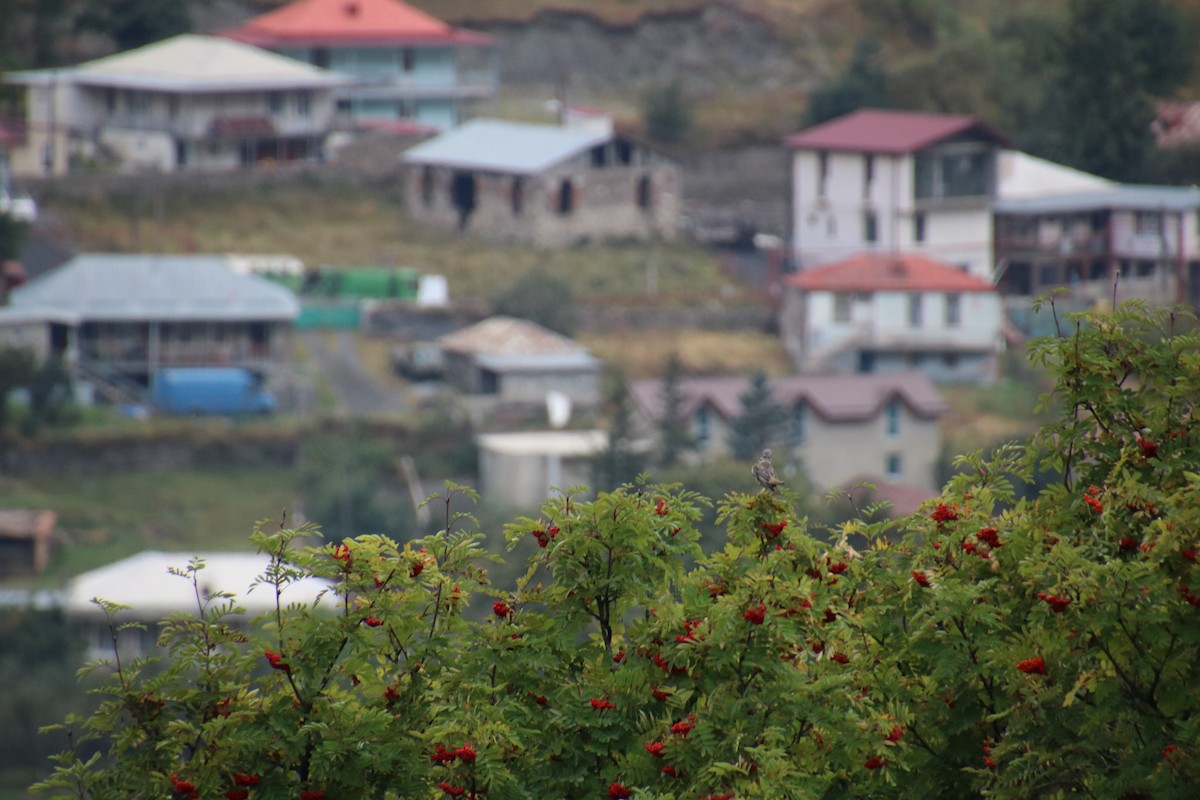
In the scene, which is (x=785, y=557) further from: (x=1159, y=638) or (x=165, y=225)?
(x=165, y=225)

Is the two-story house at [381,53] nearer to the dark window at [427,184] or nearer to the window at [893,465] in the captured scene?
the dark window at [427,184]

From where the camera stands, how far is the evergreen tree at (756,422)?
135ft

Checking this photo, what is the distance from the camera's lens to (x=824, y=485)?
42719mm

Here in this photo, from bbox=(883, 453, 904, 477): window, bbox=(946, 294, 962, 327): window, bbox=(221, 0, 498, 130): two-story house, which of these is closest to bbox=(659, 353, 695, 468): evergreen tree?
bbox=(883, 453, 904, 477): window

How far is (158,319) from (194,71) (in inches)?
508

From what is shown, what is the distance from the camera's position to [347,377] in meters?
44.4

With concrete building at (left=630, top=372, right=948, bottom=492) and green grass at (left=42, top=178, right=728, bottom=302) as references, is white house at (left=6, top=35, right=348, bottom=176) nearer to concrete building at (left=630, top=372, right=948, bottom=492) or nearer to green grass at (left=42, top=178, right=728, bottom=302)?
green grass at (left=42, top=178, right=728, bottom=302)

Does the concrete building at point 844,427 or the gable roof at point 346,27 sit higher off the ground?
the gable roof at point 346,27

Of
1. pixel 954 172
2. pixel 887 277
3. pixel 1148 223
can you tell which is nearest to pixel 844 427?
pixel 887 277

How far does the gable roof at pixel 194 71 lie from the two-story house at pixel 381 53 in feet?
8.72

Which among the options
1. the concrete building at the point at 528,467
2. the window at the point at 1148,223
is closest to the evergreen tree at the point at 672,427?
the concrete building at the point at 528,467

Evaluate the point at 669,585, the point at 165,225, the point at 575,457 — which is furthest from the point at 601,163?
the point at 669,585

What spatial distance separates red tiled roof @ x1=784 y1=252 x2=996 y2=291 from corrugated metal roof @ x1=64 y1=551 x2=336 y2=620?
18.4 metres

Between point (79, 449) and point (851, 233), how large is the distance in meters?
22.6
